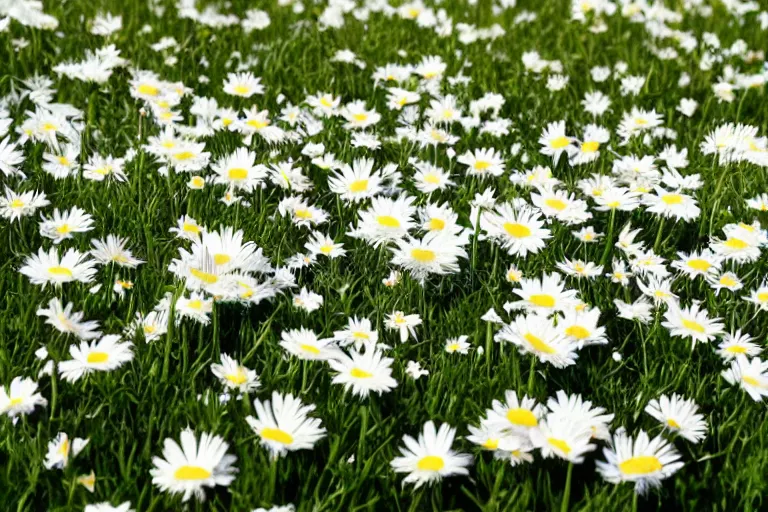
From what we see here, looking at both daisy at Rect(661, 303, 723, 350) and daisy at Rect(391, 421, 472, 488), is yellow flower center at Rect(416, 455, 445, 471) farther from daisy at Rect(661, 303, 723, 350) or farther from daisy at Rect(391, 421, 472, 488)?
daisy at Rect(661, 303, 723, 350)

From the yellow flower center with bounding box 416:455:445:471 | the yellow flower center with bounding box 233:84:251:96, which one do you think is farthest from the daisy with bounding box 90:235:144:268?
the yellow flower center with bounding box 233:84:251:96

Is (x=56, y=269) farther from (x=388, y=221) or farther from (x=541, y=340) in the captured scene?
(x=541, y=340)

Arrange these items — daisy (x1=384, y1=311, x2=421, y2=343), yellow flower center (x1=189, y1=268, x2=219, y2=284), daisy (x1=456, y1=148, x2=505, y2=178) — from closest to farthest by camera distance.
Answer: yellow flower center (x1=189, y1=268, x2=219, y2=284) → daisy (x1=384, y1=311, x2=421, y2=343) → daisy (x1=456, y1=148, x2=505, y2=178)

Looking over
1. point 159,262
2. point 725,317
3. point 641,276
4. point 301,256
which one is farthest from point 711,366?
point 159,262

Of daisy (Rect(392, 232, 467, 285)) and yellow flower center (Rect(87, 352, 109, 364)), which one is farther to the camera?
daisy (Rect(392, 232, 467, 285))

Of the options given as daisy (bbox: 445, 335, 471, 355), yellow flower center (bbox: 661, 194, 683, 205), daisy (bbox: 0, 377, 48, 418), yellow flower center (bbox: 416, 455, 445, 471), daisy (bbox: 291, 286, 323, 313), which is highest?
yellow flower center (bbox: 661, 194, 683, 205)

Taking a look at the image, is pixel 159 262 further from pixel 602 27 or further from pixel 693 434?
pixel 602 27
